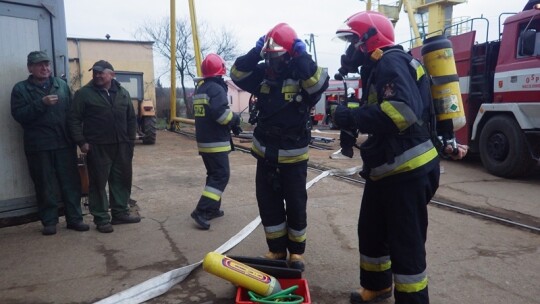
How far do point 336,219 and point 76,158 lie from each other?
121 inches

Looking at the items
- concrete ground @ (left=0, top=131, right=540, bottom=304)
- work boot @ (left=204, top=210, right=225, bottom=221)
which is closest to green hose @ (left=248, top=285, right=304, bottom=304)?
concrete ground @ (left=0, top=131, right=540, bottom=304)

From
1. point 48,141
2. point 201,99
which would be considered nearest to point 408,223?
point 201,99

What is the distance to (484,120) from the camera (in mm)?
8352

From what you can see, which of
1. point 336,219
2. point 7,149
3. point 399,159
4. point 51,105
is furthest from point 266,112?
point 7,149

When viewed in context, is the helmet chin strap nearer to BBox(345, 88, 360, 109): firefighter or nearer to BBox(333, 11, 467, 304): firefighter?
BBox(333, 11, 467, 304): firefighter

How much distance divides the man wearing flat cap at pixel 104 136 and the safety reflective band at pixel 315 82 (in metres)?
2.41

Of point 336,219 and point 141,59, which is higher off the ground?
point 141,59

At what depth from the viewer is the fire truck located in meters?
7.14

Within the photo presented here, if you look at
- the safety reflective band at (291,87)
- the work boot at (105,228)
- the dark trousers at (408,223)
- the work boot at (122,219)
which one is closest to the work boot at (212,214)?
the work boot at (122,219)

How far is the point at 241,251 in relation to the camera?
4191 mm

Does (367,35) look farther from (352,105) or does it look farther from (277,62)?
(277,62)

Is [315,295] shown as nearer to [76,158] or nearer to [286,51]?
[286,51]

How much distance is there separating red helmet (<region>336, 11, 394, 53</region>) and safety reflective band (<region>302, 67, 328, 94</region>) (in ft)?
1.70

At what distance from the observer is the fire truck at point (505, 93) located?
7.14 m
